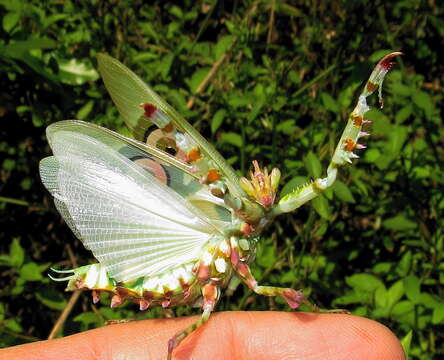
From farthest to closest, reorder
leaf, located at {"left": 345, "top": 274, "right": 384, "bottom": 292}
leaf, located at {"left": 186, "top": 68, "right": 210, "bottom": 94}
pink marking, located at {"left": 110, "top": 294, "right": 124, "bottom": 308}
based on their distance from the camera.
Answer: leaf, located at {"left": 186, "top": 68, "right": 210, "bottom": 94} < leaf, located at {"left": 345, "top": 274, "right": 384, "bottom": 292} < pink marking, located at {"left": 110, "top": 294, "right": 124, "bottom": 308}

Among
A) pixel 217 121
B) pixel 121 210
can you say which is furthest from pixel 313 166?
pixel 121 210

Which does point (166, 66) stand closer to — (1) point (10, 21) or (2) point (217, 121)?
(2) point (217, 121)

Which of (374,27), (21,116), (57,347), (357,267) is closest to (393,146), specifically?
(374,27)

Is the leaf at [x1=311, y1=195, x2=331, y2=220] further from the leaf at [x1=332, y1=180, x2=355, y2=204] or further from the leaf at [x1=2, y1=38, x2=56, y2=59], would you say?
the leaf at [x1=2, y1=38, x2=56, y2=59]

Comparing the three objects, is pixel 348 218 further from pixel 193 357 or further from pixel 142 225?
pixel 142 225

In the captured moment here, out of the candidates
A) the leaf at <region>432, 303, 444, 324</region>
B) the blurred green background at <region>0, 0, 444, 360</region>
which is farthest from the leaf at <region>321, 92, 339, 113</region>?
the leaf at <region>432, 303, 444, 324</region>

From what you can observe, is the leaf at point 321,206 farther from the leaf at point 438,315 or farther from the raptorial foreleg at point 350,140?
the raptorial foreleg at point 350,140

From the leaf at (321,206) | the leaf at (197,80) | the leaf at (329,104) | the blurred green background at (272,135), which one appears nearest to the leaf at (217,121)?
the blurred green background at (272,135)
